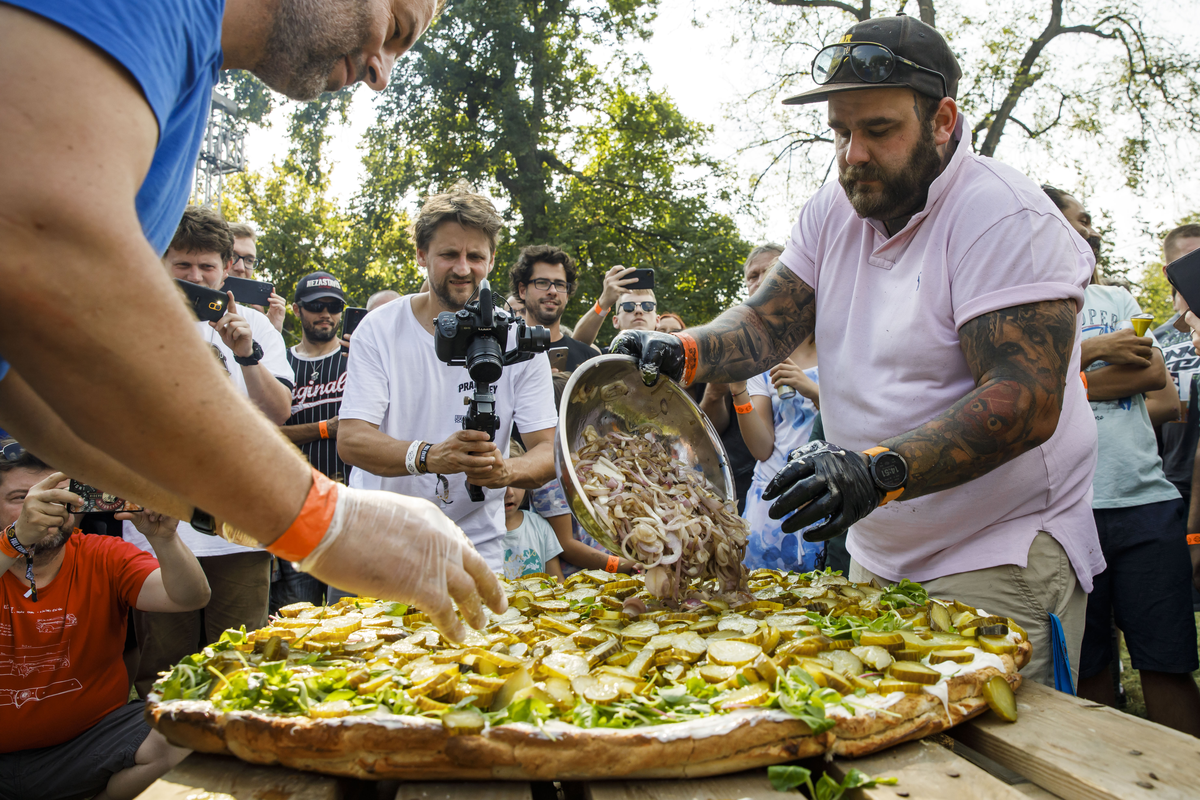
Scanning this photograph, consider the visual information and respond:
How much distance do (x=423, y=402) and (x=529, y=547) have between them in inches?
48.1

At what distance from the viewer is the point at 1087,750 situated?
56.7 inches

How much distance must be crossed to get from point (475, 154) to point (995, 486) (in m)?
20.7

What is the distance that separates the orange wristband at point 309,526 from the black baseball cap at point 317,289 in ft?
15.1

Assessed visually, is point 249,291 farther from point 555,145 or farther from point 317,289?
point 555,145

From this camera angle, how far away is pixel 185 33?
1.17 m

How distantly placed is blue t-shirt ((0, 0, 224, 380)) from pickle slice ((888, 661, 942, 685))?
1636 millimetres

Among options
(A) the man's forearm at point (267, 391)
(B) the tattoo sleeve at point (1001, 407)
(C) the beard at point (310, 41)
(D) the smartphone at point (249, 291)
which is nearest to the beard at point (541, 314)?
(D) the smartphone at point (249, 291)

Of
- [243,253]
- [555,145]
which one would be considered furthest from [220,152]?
[243,253]

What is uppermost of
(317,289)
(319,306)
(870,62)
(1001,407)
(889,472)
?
(870,62)

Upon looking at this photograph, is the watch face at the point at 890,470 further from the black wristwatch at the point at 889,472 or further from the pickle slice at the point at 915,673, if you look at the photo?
the pickle slice at the point at 915,673

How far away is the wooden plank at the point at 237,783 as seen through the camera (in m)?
1.34

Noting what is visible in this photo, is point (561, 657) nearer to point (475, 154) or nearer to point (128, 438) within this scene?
A: point (128, 438)

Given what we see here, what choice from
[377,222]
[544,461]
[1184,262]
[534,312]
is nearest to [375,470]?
[544,461]

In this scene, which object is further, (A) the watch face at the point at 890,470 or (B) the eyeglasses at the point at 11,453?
(B) the eyeglasses at the point at 11,453
